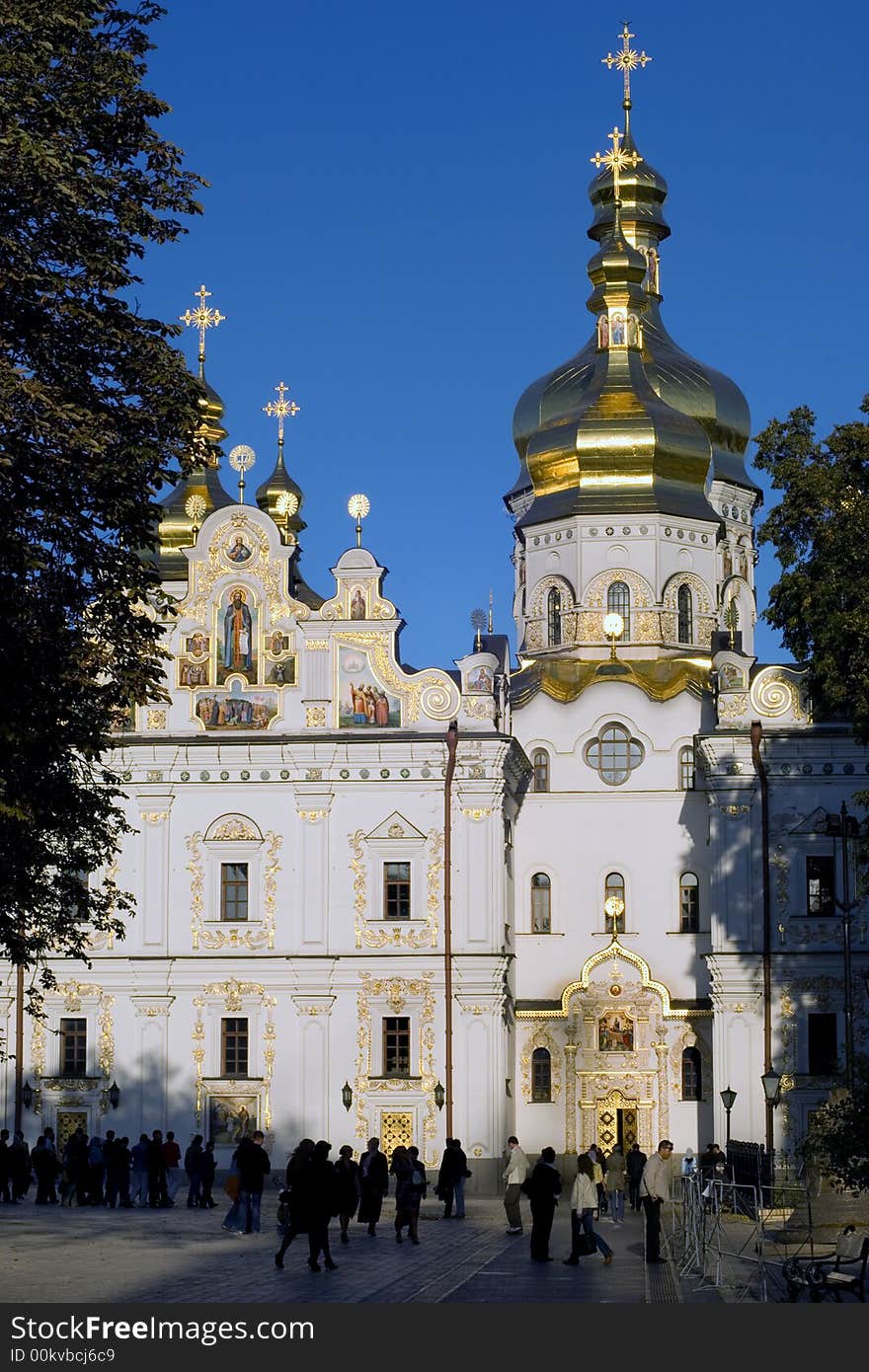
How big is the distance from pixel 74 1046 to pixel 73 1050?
0.09m

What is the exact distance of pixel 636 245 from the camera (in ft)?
226

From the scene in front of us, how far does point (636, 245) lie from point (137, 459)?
157ft

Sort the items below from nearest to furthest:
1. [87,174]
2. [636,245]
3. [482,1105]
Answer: [87,174] → [482,1105] → [636,245]

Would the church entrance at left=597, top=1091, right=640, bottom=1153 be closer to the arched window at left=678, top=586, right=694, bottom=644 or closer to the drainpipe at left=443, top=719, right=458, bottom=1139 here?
the drainpipe at left=443, top=719, right=458, bottom=1139

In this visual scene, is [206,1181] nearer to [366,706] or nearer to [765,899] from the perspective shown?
[366,706]

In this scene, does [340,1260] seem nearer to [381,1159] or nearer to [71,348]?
[381,1159]

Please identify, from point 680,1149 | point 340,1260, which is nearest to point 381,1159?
point 340,1260

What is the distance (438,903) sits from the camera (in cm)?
5097

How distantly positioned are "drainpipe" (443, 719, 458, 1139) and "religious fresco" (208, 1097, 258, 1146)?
4192 mm

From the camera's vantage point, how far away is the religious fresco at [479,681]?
51969mm

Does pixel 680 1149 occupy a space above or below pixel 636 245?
below

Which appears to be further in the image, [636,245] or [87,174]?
[636,245]

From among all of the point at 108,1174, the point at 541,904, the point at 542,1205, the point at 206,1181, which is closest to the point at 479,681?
the point at 541,904

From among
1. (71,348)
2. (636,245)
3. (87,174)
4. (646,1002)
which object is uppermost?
(636,245)
